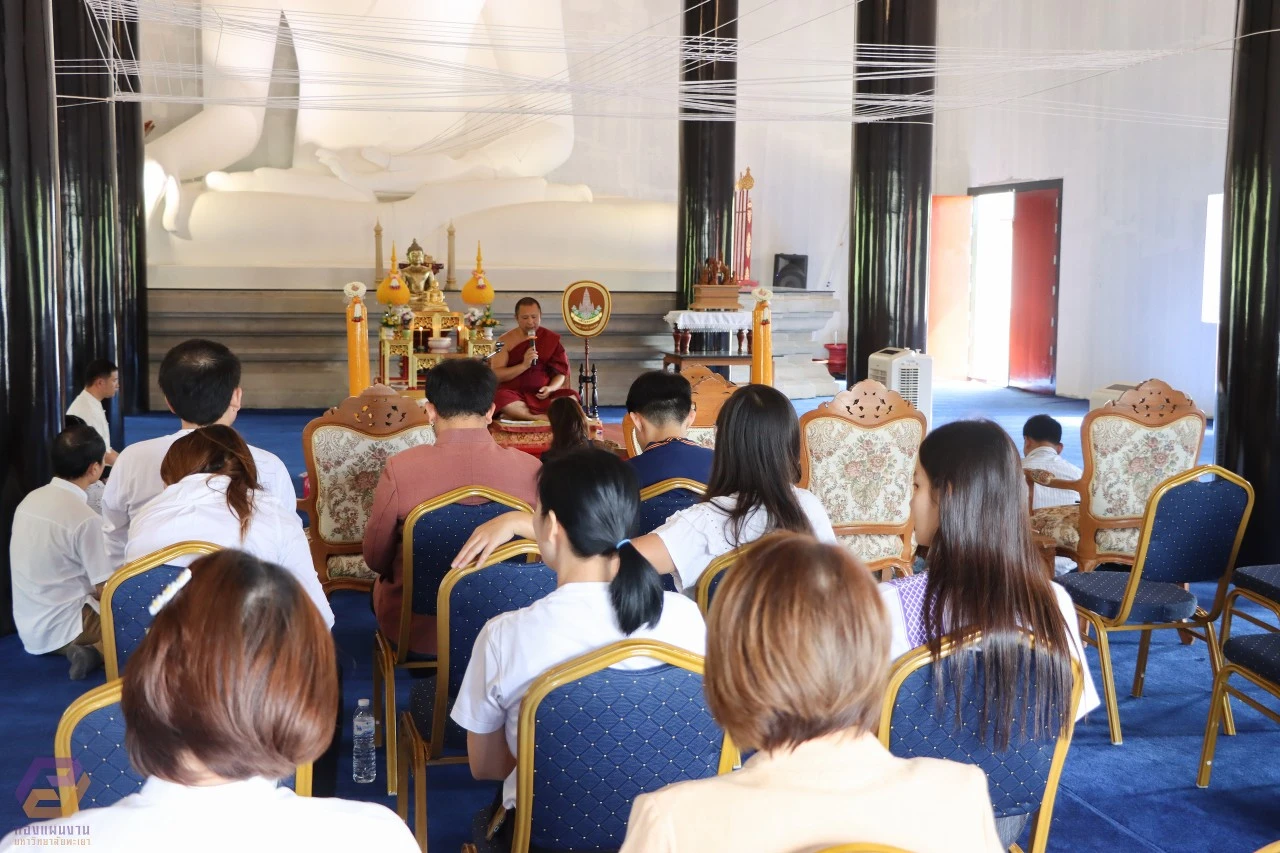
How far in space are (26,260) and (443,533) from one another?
2.38 m

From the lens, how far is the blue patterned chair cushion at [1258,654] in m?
2.72

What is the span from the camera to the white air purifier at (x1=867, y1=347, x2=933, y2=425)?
21.4 ft

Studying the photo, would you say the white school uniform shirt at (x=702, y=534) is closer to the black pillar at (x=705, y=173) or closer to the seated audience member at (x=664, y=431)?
the seated audience member at (x=664, y=431)

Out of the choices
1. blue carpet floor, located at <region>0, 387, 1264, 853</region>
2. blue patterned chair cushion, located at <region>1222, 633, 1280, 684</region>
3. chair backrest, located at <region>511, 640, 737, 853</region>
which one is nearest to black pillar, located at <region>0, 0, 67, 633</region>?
blue carpet floor, located at <region>0, 387, 1264, 853</region>

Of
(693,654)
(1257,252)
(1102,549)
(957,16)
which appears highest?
(957,16)

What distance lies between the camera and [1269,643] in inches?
111

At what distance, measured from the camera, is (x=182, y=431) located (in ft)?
9.92

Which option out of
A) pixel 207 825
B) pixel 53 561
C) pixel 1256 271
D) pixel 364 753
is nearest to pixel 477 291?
pixel 53 561

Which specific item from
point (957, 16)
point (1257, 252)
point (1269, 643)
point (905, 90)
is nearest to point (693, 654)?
point (1269, 643)

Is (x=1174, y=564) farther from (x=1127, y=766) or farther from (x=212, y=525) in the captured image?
(x=212, y=525)

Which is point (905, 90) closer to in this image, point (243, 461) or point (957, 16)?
point (243, 461)

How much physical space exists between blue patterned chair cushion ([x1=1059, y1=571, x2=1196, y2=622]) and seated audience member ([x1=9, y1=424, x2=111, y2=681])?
2740 mm

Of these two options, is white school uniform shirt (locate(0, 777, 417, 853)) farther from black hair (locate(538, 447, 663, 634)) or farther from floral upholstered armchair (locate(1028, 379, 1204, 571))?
floral upholstered armchair (locate(1028, 379, 1204, 571))

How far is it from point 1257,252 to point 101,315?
23.2 ft
